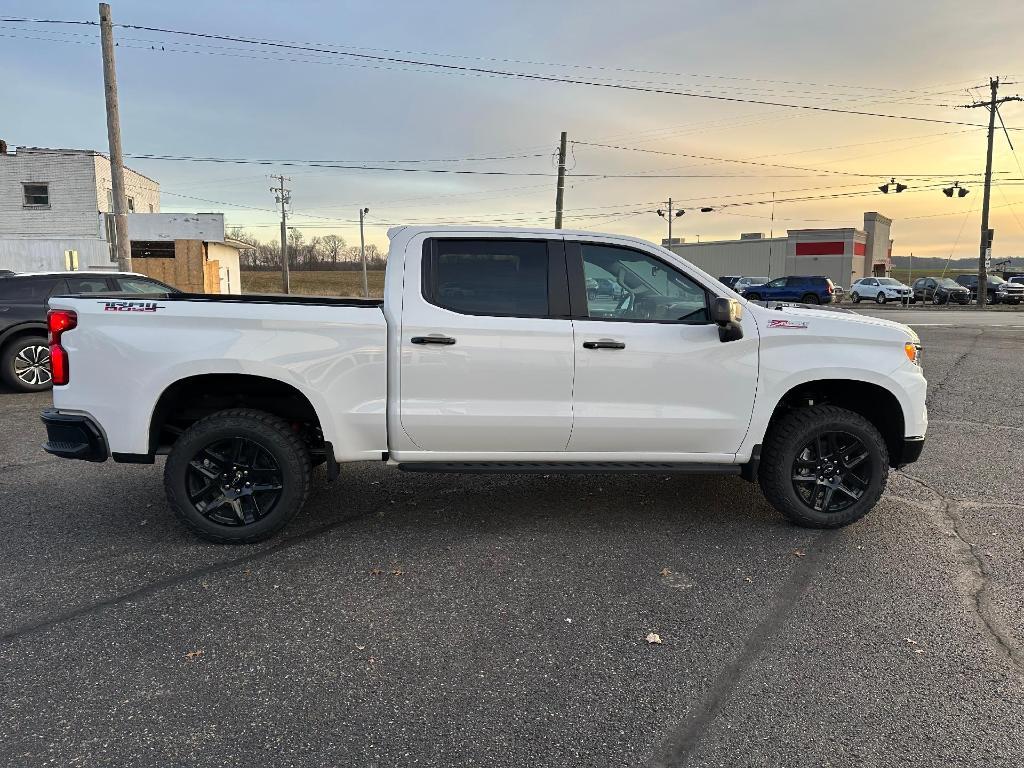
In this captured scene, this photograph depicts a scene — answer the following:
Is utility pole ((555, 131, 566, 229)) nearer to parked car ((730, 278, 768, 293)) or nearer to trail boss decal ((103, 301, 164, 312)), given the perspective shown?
parked car ((730, 278, 768, 293))

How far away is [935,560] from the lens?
167 inches

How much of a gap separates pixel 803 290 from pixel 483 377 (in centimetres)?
4093

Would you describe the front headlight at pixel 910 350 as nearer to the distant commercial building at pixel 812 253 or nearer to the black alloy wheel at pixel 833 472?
the black alloy wheel at pixel 833 472

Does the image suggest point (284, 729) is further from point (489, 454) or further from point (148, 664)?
point (489, 454)

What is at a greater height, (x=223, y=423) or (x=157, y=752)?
(x=223, y=423)

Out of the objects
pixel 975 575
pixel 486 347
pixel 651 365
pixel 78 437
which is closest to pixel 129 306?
pixel 78 437

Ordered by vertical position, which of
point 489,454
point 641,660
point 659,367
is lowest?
Result: point 641,660

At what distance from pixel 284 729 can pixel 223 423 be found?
6.98ft

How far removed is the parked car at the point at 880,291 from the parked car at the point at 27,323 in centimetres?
4284

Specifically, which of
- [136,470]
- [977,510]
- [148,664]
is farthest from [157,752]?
[977,510]

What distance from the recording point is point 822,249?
6588cm

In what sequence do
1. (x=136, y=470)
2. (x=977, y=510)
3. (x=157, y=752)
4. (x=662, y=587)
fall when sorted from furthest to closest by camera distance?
(x=136, y=470) → (x=977, y=510) → (x=662, y=587) → (x=157, y=752)

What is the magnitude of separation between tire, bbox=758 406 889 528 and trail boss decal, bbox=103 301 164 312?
12.6 feet

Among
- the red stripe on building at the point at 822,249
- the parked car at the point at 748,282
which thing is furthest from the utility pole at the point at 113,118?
the red stripe on building at the point at 822,249
